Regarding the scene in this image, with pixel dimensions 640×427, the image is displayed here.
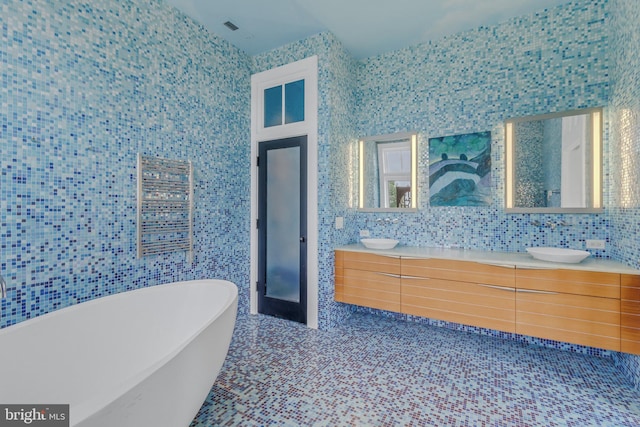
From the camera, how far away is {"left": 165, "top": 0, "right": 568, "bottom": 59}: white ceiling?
2.76 meters

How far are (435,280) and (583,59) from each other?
92.9 inches

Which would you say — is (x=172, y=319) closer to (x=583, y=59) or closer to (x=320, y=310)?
(x=320, y=310)

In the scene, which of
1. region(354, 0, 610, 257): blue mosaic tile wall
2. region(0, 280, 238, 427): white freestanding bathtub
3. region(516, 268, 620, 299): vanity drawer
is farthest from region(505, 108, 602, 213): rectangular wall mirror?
region(0, 280, 238, 427): white freestanding bathtub

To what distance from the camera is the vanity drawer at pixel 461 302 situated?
2453 mm

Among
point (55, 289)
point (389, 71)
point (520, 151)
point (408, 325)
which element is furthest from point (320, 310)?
point (389, 71)

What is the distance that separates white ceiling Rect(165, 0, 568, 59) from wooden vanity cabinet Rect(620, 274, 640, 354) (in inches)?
96.9

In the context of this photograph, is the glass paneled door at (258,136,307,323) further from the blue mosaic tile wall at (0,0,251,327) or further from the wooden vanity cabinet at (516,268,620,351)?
the wooden vanity cabinet at (516,268,620,351)

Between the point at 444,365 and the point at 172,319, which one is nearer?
the point at 172,319

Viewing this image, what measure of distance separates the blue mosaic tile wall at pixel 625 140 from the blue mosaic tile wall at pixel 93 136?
3.55m

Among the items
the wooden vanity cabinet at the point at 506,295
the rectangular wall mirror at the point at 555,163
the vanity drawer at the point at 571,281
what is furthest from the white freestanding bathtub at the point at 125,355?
the rectangular wall mirror at the point at 555,163

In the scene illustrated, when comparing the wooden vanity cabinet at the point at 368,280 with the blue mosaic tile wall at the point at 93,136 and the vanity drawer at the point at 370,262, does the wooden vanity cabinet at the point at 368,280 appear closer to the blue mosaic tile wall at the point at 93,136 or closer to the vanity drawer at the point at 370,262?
the vanity drawer at the point at 370,262

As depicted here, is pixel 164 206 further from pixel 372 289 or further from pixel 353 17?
pixel 353 17

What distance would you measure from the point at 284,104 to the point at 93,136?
1916mm

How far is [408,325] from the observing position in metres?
3.29
